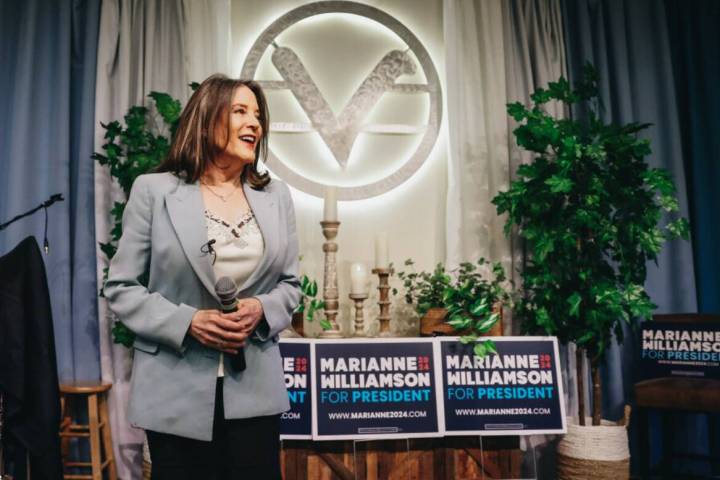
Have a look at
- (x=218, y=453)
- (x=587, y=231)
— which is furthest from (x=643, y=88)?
(x=218, y=453)

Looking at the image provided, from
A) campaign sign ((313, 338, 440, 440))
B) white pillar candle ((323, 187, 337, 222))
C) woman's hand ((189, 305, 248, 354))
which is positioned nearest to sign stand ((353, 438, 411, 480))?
campaign sign ((313, 338, 440, 440))

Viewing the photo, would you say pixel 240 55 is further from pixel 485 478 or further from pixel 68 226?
pixel 485 478

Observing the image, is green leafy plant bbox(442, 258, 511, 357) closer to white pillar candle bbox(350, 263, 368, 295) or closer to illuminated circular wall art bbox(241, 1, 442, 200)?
white pillar candle bbox(350, 263, 368, 295)

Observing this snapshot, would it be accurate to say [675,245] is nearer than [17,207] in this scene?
No

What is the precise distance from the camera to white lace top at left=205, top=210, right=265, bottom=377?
1.15m

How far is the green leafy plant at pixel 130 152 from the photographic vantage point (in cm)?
253

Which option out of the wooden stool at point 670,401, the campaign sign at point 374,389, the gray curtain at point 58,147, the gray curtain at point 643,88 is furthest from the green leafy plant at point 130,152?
the wooden stool at point 670,401

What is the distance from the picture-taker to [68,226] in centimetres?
279

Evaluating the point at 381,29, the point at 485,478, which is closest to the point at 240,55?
the point at 381,29

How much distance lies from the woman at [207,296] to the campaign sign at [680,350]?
222 centimetres

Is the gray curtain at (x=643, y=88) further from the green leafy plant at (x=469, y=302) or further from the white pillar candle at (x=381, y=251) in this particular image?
the white pillar candle at (x=381, y=251)

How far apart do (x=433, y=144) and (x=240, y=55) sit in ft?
3.74

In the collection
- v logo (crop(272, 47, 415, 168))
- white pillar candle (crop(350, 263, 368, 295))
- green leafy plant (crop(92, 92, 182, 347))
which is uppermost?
v logo (crop(272, 47, 415, 168))

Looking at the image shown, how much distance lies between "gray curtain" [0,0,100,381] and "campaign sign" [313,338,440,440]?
1182 mm
